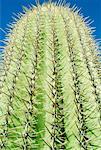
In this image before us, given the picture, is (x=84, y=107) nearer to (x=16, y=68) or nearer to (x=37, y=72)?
(x=37, y=72)

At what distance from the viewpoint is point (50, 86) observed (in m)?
3.30

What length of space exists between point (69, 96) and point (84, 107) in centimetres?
19

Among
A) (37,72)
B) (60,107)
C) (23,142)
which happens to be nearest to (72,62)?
(37,72)

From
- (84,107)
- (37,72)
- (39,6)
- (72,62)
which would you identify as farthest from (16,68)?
(39,6)

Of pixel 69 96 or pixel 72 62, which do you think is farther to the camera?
pixel 72 62

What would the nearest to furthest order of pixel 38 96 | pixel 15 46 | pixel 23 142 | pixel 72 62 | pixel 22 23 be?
pixel 23 142 < pixel 38 96 < pixel 72 62 < pixel 15 46 < pixel 22 23

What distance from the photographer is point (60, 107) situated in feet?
10.3

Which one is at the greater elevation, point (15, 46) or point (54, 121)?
point (15, 46)

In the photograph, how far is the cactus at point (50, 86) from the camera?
2.92 metres

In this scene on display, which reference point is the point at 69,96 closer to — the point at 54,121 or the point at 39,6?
the point at 54,121

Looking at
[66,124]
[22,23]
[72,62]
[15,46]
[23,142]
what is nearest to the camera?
[23,142]

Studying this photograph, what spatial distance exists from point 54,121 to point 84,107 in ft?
1.06

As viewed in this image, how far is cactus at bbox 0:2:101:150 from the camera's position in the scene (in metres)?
2.92

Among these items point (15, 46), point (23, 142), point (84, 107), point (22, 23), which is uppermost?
point (22, 23)
